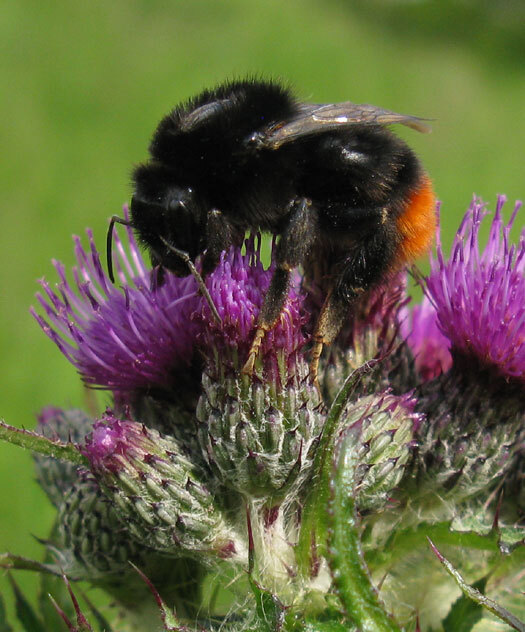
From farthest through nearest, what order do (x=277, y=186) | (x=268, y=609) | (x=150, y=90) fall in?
(x=150, y=90), (x=277, y=186), (x=268, y=609)

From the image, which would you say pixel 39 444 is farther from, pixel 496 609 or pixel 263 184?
pixel 496 609

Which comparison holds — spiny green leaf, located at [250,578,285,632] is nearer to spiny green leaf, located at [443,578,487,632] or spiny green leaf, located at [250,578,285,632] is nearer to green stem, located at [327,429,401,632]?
green stem, located at [327,429,401,632]

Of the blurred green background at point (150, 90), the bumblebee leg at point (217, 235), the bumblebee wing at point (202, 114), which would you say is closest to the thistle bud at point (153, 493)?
the bumblebee leg at point (217, 235)

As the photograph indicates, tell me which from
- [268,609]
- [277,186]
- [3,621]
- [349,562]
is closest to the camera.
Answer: [349,562]

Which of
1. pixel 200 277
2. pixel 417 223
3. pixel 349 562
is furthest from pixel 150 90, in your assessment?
pixel 349 562

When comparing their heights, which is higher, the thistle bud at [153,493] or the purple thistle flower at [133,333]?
the purple thistle flower at [133,333]

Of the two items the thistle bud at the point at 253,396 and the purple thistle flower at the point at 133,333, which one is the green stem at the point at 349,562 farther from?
the purple thistle flower at the point at 133,333
